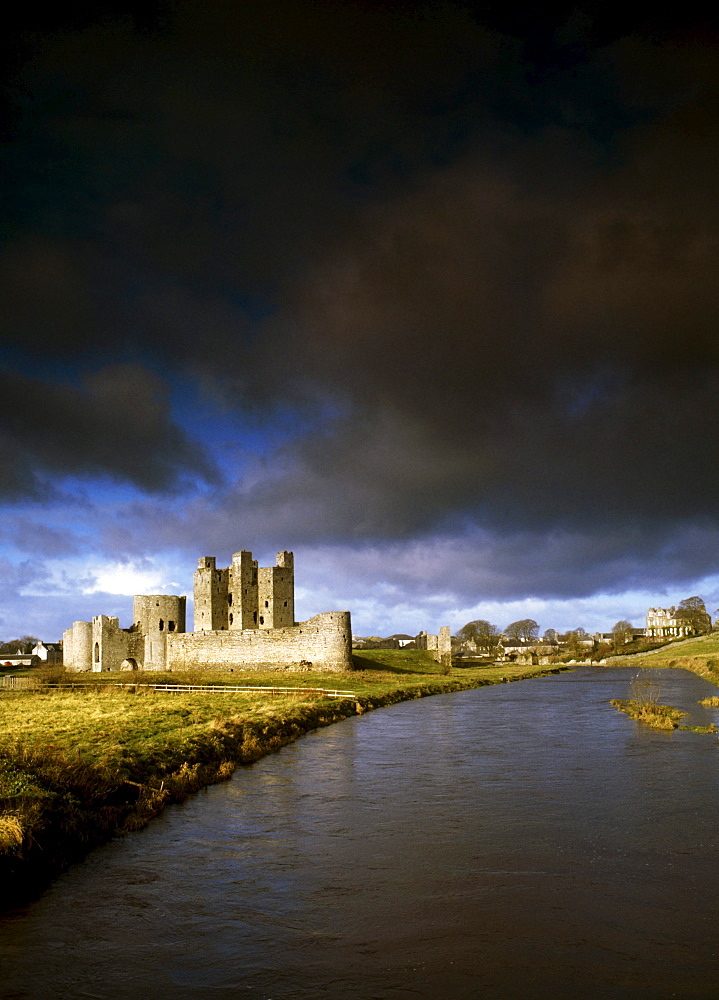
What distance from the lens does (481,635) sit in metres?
141

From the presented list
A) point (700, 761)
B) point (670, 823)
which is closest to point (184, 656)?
point (700, 761)

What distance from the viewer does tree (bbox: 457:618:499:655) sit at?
129 meters

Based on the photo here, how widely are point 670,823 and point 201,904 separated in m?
9.50

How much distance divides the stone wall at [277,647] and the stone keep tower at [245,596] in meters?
7.50

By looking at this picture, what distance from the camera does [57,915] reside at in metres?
10.6

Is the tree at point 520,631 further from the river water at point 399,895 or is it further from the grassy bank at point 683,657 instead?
the river water at point 399,895

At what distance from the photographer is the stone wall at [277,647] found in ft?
168

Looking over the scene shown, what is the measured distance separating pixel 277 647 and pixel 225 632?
514 cm

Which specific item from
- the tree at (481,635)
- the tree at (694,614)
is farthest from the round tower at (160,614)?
the tree at (694,614)

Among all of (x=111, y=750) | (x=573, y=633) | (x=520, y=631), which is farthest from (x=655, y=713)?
(x=520, y=631)

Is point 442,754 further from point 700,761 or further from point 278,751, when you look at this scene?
point 700,761

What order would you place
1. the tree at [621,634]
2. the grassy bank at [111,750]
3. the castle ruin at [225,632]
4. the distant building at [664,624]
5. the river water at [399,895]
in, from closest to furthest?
the river water at [399,895] < the grassy bank at [111,750] < the castle ruin at [225,632] < the tree at [621,634] < the distant building at [664,624]

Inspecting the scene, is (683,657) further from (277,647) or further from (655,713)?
(655,713)

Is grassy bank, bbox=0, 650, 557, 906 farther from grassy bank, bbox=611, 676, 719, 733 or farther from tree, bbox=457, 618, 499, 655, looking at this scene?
tree, bbox=457, 618, 499, 655
